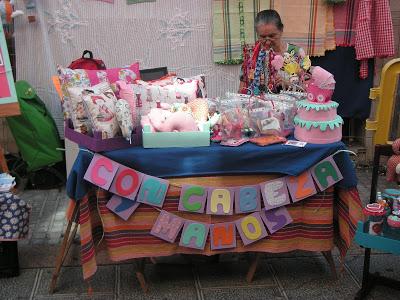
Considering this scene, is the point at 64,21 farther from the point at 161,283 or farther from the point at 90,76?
the point at 161,283

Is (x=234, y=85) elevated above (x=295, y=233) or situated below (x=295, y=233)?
above

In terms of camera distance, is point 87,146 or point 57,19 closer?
point 87,146

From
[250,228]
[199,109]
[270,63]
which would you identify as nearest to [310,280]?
[250,228]

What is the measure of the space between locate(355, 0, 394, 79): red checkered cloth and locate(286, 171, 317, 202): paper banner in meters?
2.52

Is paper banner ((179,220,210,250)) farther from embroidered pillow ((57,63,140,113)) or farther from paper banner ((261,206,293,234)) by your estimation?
embroidered pillow ((57,63,140,113))

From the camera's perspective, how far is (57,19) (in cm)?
517

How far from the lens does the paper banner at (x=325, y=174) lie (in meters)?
3.33

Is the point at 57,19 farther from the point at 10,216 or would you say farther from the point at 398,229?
the point at 398,229

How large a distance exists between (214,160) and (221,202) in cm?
27

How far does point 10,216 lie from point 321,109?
7.09 ft

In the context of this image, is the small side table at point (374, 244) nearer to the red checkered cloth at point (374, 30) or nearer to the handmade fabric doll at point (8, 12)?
the red checkered cloth at point (374, 30)

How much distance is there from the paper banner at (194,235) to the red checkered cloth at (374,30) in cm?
300

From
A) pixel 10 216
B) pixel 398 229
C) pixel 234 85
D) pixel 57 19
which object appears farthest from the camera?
pixel 234 85

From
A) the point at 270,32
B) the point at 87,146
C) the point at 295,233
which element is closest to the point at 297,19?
the point at 270,32
